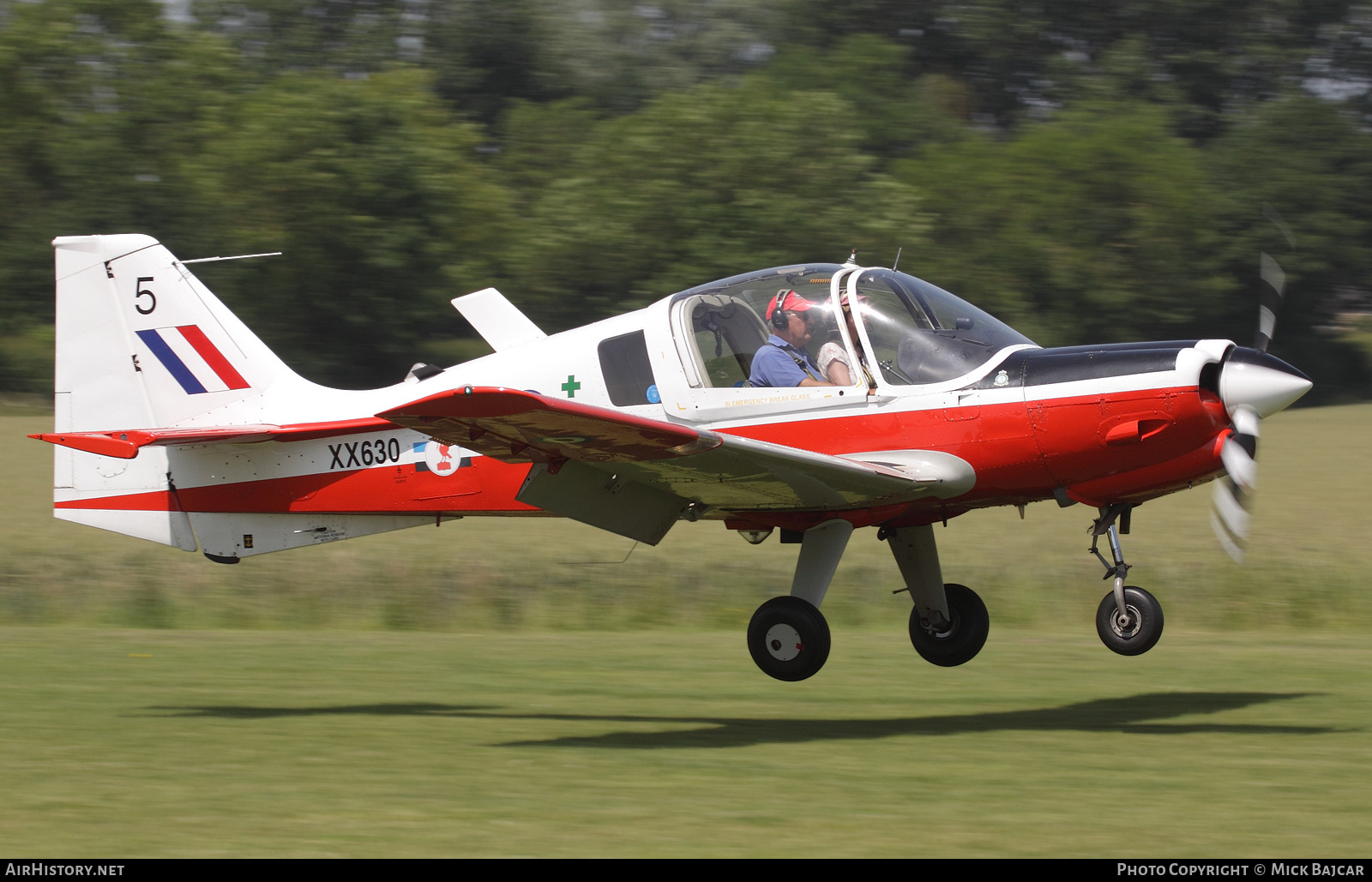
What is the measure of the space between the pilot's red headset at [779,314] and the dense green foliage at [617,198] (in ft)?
83.7

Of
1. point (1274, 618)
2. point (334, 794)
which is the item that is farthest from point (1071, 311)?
point (334, 794)

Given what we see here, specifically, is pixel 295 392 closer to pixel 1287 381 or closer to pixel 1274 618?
pixel 1287 381

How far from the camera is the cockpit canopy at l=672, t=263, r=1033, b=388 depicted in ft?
28.1

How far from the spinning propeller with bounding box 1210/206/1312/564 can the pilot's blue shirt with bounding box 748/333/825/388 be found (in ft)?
7.51

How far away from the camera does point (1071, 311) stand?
40219 mm

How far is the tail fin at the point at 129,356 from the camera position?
33.0ft

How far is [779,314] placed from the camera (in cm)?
876

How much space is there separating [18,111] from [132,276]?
36493 millimetres

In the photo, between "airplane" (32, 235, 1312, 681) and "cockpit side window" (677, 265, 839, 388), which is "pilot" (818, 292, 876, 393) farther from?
"cockpit side window" (677, 265, 839, 388)

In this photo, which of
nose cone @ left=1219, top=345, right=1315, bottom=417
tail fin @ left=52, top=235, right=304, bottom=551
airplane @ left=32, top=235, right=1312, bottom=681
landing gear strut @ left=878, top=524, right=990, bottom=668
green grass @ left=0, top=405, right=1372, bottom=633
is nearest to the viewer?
nose cone @ left=1219, top=345, right=1315, bottom=417

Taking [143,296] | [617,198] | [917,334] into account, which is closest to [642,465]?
[917,334]

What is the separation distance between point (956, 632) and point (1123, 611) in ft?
5.02

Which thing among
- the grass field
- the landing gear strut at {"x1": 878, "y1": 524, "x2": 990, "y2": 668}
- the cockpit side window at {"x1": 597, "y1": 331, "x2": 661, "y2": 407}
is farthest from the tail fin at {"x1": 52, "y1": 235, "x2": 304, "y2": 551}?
the landing gear strut at {"x1": 878, "y1": 524, "x2": 990, "y2": 668}

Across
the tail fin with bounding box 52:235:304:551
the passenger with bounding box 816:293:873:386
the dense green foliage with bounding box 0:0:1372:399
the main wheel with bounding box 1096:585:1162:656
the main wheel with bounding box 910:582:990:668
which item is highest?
the passenger with bounding box 816:293:873:386
